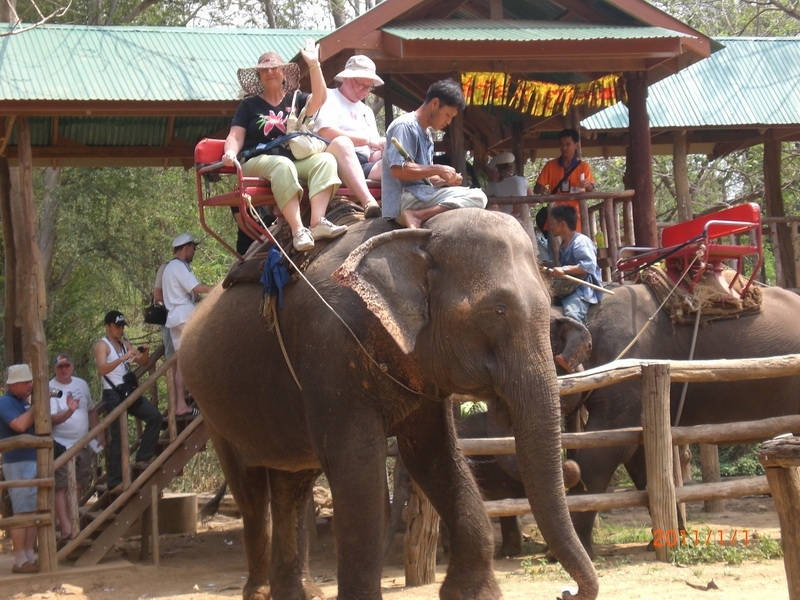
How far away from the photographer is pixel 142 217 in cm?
1958

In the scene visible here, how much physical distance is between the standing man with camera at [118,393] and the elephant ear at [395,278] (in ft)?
20.3

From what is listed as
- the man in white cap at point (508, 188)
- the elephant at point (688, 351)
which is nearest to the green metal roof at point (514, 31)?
the man in white cap at point (508, 188)

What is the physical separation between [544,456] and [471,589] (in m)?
→ 1.37

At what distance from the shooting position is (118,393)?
1156cm

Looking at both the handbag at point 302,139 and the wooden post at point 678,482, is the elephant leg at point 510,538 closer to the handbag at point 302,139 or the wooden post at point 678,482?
the wooden post at point 678,482

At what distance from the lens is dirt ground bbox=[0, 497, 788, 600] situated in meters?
7.91

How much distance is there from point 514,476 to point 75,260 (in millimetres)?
12367

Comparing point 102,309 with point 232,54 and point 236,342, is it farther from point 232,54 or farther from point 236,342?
point 236,342

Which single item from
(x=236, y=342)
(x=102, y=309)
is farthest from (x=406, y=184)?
(x=102, y=309)

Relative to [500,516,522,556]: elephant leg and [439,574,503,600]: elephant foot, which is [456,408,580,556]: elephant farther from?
[439,574,503,600]: elephant foot

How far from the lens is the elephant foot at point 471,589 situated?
6.37 metres

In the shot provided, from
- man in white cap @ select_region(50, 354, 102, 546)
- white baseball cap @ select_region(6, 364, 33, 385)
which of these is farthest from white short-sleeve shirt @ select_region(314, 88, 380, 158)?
man in white cap @ select_region(50, 354, 102, 546)

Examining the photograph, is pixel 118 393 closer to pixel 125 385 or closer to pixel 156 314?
pixel 125 385

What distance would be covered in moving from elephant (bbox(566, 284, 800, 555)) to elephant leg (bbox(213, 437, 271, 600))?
10.5 ft
